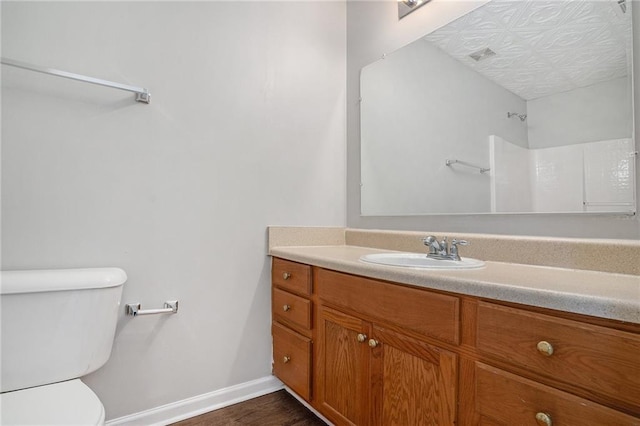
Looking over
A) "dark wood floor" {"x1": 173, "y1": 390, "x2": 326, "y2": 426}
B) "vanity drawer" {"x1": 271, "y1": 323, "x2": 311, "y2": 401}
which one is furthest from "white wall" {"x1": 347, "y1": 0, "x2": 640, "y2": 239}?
"dark wood floor" {"x1": 173, "y1": 390, "x2": 326, "y2": 426}

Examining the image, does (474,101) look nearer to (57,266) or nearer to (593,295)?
(593,295)

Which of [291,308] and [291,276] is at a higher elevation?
[291,276]

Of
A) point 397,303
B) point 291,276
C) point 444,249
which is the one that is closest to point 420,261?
point 444,249

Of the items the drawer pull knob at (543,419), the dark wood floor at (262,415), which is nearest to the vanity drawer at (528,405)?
the drawer pull knob at (543,419)

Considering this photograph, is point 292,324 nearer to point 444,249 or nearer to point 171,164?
point 444,249

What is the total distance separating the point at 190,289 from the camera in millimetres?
1522

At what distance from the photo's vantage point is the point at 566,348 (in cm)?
68

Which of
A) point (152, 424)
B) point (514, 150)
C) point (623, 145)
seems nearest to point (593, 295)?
point (623, 145)

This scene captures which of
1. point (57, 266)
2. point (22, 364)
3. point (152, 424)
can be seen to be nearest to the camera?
point (22, 364)

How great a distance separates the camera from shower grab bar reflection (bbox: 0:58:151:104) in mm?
1111

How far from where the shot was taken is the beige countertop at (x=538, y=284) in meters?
0.64

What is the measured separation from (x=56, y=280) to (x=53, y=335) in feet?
0.59

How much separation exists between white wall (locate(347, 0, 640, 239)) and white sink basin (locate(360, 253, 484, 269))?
0.20m

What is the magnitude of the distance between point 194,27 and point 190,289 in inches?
49.8
